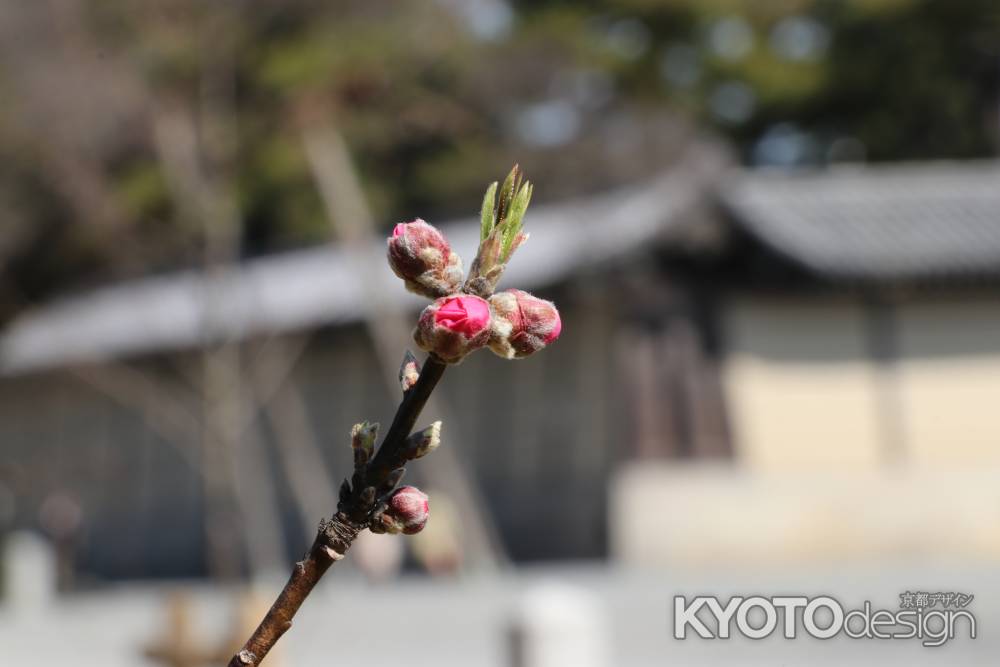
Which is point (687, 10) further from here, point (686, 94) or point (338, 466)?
point (338, 466)

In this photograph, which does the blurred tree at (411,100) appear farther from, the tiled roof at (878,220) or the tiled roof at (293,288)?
the tiled roof at (878,220)

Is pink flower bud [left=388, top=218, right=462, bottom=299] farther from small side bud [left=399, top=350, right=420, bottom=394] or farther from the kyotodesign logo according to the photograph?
the kyotodesign logo

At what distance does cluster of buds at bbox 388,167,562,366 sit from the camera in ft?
3.14

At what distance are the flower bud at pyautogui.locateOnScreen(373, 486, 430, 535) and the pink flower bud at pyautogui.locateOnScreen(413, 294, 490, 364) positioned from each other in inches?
5.6

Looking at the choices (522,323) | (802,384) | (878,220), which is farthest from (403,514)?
(878,220)

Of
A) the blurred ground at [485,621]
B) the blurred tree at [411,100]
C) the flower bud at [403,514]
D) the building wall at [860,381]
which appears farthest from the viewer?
the building wall at [860,381]

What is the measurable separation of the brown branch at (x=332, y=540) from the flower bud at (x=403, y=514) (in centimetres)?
2

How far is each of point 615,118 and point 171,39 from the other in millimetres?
9556

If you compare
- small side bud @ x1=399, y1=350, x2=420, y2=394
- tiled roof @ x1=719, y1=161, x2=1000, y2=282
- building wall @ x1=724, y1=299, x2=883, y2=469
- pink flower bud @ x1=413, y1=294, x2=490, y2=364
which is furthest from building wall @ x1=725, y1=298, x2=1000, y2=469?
pink flower bud @ x1=413, y1=294, x2=490, y2=364

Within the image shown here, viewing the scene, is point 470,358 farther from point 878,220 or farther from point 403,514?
point 403,514

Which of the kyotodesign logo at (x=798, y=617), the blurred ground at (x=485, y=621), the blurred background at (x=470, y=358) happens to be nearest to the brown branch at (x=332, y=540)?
the kyotodesign logo at (x=798, y=617)

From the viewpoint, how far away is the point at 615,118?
70.2 feet

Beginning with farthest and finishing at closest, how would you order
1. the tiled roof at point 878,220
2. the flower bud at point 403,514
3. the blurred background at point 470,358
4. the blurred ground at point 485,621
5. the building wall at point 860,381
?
the building wall at point 860,381, the tiled roof at point 878,220, the blurred background at point 470,358, the blurred ground at point 485,621, the flower bud at point 403,514

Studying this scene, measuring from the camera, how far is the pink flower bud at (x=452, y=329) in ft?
3.07
